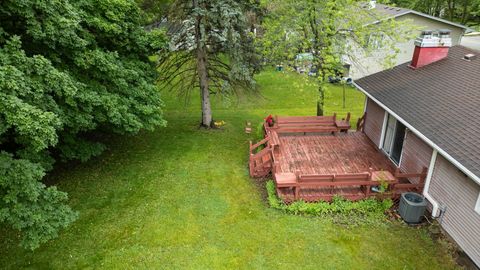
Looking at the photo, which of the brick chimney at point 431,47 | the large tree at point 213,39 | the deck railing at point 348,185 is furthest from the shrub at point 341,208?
the brick chimney at point 431,47

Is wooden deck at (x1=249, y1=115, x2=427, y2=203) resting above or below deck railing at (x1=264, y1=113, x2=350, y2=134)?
below

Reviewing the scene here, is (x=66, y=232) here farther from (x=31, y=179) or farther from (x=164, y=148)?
(x=164, y=148)

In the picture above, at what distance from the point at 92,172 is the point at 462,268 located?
12269 millimetres

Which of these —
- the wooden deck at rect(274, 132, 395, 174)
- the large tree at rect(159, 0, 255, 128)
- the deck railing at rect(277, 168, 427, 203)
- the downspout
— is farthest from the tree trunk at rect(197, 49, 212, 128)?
the downspout

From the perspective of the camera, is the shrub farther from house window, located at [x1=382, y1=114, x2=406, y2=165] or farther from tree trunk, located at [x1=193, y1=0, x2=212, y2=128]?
tree trunk, located at [x1=193, y1=0, x2=212, y2=128]

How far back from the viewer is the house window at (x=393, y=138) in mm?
12391

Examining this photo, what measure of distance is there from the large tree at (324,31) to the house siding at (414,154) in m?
4.11

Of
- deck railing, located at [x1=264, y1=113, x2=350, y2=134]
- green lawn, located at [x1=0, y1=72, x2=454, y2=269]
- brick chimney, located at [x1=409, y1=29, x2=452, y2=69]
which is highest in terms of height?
brick chimney, located at [x1=409, y1=29, x2=452, y2=69]

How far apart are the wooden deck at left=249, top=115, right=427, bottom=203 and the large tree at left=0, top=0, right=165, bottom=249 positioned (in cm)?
485

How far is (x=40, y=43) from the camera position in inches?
373

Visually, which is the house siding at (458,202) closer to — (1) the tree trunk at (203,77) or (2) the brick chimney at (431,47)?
(2) the brick chimney at (431,47)

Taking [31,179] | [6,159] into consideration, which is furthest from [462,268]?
[6,159]

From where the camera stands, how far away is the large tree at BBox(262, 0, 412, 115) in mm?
14250

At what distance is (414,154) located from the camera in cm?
1119
